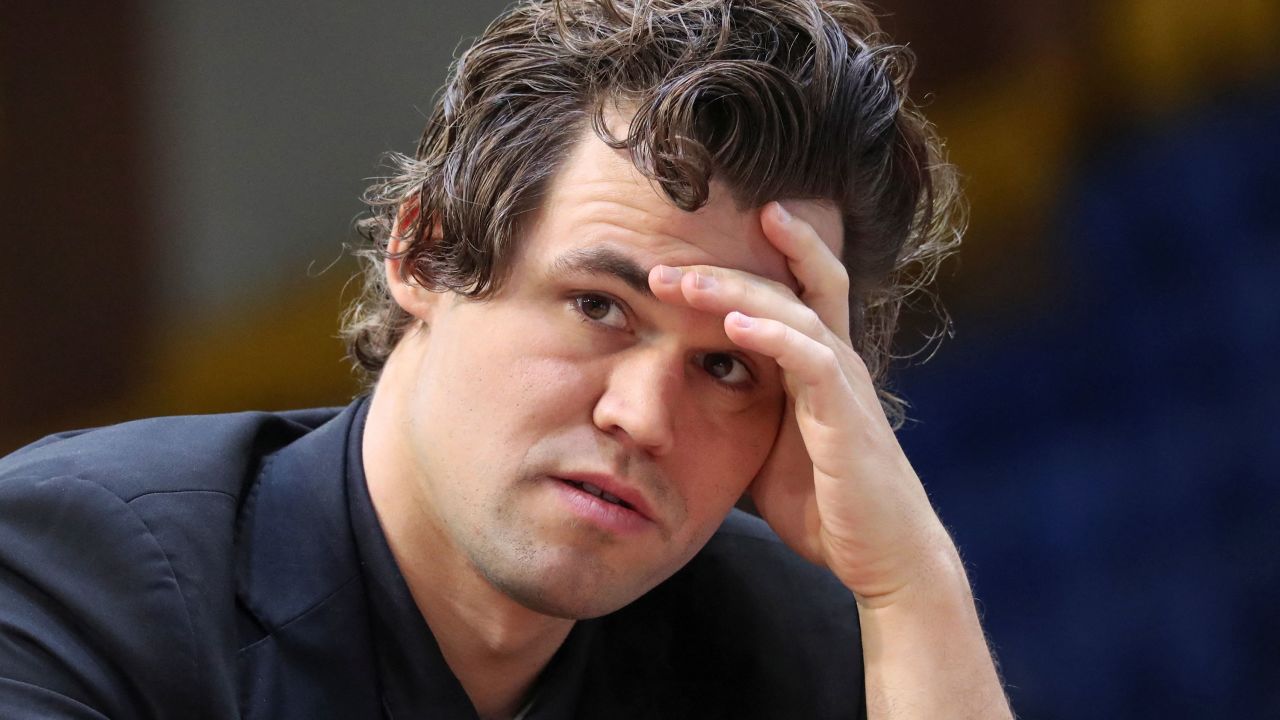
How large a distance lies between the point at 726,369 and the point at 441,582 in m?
0.55

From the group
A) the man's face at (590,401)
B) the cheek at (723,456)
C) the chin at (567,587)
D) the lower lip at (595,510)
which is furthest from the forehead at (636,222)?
the chin at (567,587)

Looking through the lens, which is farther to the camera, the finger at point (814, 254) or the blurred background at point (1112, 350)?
the blurred background at point (1112, 350)

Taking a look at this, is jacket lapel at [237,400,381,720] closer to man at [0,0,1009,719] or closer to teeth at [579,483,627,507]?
man at [0,0,1009,719]

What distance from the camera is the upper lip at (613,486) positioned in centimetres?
188

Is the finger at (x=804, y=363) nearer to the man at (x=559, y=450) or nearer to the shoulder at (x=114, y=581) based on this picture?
the man at (x=559, y=450)

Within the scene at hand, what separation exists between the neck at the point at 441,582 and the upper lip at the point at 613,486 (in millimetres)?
284

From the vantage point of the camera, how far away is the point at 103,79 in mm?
5262

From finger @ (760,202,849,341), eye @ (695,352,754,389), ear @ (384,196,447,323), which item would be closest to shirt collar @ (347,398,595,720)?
ear @ (384,196,447,323)

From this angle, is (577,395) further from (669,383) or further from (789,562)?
(789,562)

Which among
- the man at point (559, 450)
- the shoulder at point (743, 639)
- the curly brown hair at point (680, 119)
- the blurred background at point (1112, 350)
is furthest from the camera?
the blurred background at point (1112, 350)

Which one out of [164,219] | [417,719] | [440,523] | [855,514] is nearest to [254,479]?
[440,523]

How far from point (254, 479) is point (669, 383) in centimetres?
68

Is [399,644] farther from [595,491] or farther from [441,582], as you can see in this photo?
[595,491]

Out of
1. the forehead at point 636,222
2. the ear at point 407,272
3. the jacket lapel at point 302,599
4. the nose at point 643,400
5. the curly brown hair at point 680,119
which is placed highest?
the curly brown hair at point 680,119
